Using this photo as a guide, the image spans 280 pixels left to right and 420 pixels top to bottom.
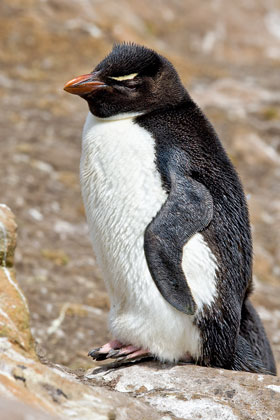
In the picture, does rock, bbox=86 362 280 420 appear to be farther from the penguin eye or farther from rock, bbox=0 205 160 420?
the penguin eye

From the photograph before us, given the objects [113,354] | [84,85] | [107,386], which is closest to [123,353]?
[113,354]

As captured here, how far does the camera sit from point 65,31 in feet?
32.4

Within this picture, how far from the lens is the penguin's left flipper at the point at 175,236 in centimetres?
277

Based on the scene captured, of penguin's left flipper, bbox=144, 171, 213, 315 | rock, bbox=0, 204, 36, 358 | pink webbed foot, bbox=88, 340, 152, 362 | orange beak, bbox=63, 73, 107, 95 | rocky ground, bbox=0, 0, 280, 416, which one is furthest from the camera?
rocky ground, bbox=0, 0, 280, 416

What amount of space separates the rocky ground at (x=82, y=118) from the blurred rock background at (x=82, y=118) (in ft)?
0.05

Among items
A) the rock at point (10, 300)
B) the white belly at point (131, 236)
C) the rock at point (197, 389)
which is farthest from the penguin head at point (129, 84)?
the rock at point (197, 389)

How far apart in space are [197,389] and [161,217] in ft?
2.39

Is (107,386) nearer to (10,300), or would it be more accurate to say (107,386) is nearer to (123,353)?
(123,353)

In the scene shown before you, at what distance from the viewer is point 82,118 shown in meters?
8.20

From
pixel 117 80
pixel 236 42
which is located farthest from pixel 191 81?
pixel 117 80

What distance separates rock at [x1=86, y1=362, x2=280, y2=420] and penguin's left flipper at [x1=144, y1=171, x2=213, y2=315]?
11.7 inches

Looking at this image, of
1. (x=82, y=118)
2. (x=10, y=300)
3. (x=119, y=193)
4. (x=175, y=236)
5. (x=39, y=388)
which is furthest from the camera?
(x=82, y=118)

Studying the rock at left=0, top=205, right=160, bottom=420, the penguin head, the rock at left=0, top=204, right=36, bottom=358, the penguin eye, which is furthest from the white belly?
the rock at left=0, top=205, right=160, bottom=420

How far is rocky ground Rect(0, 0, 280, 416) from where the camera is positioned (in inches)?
192
